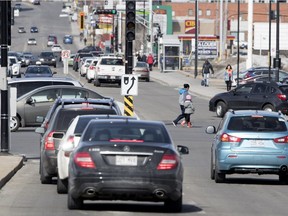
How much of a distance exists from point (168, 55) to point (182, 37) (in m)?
13.1

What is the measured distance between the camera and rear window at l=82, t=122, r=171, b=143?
50.2ft

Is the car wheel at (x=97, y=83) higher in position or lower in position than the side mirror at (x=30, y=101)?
lower

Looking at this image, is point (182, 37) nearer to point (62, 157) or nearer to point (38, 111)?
point (38, 111)

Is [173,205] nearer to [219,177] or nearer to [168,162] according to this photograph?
[168,162]

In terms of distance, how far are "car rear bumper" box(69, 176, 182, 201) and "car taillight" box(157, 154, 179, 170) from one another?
0.18m

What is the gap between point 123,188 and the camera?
48.6 ft

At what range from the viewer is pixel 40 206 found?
16625 mm

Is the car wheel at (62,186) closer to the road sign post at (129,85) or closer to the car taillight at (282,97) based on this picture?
the road sign post at (129,85)

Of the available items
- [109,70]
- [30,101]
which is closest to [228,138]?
[30,101]

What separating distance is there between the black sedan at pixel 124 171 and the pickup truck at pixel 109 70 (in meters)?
50.8

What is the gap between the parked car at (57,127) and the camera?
1955 centimetres

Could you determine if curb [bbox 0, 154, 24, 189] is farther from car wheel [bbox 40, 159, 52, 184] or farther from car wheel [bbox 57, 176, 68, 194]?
car wheel [bbox 57, 176, 68, 194]

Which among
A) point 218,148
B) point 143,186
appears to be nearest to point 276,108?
point 218,148

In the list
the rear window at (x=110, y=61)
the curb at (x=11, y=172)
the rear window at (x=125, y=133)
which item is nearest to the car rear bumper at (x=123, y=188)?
the rear window at (x=125, y=133)
